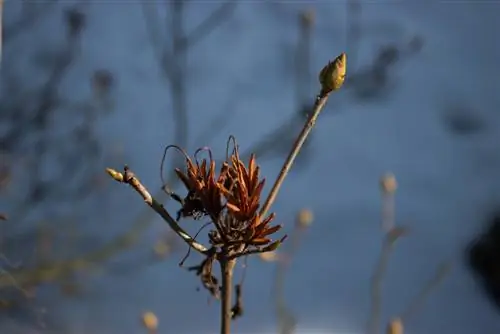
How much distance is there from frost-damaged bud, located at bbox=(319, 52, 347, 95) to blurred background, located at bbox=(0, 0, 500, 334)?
0.80 m

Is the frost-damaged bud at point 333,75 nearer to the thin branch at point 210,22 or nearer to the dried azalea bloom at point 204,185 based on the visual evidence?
the dried azalea bloom at point 204,185

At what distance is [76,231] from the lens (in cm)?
108

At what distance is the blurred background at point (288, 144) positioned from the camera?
1065 mm

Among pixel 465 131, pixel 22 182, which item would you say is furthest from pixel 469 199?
pixel 22 182

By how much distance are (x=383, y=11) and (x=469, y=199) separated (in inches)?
15.5

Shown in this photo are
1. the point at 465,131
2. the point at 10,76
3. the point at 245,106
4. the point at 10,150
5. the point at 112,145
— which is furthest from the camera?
the point at 465,131

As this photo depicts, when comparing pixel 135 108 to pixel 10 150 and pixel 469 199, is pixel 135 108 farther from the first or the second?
pixel 469 199

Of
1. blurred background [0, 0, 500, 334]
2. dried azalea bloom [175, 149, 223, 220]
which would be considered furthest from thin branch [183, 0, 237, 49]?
dried azalea bloom [175, 149, 223, 220]

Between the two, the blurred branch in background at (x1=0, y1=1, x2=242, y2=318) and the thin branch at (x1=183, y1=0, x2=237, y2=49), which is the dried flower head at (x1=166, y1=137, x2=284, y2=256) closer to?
the blurred branch in background at (x1=0, y1=1, x2=242, y2=318)

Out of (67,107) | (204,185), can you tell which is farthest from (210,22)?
(204,185)

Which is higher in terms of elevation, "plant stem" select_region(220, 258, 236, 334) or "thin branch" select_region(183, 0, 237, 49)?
"thin branch" select_region(183, 0, 237, 49)

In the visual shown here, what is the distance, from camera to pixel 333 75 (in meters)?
0.19

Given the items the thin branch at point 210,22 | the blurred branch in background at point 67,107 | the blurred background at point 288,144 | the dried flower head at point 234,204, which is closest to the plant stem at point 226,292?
the dried flower head at point 234,204

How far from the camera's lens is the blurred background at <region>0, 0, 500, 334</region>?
1.07m
